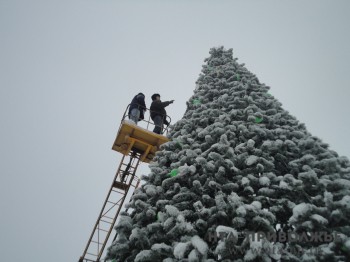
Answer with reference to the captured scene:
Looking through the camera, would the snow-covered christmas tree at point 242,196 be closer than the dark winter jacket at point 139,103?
Yes

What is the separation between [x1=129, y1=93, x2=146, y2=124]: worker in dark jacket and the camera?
10.6 meters

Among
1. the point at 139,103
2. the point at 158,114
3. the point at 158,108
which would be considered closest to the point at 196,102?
the point at 158,114

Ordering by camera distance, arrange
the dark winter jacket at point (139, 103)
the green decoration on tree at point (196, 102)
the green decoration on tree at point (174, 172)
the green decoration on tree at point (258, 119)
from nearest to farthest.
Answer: the green decoration on tree at point (174, 172) → the green decoration on tree at point (258, 119) → the green decoration on tree at point (196, 102) → the dark winter jacket at point (139, 103)

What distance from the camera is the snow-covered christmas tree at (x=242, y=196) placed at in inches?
152

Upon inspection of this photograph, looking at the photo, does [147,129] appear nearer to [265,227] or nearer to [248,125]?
[248,125]

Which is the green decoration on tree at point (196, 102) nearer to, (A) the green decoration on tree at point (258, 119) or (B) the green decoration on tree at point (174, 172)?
(A) the green decoration on tree at point (258, 119)

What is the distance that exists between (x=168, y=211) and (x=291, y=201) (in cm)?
194

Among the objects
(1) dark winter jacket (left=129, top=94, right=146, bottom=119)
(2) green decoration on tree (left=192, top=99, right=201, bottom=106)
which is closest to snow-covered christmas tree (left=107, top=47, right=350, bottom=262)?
(2) green decoration on tree (left=192, top=99, right=201, bottom=106)

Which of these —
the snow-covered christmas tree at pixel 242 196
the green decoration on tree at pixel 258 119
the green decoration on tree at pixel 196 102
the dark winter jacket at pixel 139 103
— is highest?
the dark winter jacket at pixel 139 103

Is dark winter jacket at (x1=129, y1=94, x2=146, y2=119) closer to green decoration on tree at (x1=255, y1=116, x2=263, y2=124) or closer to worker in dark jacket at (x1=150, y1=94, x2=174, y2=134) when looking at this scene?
worker in dark jacket at (x1=150, y1=94, x2=174, y2=134)

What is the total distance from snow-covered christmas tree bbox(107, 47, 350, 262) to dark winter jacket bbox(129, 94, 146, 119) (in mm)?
4537

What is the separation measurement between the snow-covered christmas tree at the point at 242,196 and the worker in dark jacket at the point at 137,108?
166 inches

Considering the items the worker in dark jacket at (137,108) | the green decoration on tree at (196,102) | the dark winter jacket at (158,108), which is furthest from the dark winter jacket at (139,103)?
the green decoration on tree at (196,102)

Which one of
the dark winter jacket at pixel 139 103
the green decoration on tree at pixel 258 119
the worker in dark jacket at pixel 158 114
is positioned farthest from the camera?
the dark winter jacket at pixel 139 103
